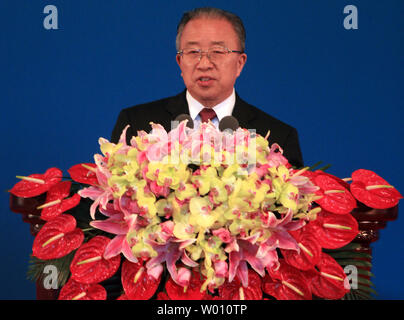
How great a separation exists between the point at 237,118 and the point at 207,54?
10.5 inches

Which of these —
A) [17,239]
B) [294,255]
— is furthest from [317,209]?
[17,239]

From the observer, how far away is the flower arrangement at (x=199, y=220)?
0.74m

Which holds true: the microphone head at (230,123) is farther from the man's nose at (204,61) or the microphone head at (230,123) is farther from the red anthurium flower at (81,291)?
the man's nose at (204,61)

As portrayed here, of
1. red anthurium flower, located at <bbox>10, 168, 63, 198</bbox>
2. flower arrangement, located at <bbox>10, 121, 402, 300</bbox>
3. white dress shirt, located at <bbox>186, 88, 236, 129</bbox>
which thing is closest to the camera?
flower arrangement, located at <bbox>10, 121, 402, 300</bbox>

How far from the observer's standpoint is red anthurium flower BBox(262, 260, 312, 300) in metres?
0.83

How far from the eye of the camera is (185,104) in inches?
63.8

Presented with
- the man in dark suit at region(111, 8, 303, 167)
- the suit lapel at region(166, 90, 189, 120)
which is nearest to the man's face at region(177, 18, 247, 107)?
the man in dark suit at region(111, 8, 303, 167)

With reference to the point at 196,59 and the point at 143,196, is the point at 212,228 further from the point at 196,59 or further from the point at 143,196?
the point at 196,59

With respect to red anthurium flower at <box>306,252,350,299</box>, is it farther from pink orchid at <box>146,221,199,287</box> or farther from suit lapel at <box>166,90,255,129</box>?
suit lapel at <box>166,90,255,129</box>

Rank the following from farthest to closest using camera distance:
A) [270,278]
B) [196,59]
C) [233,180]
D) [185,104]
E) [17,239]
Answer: [17,239]
[185,104]
[196,59]
[270,278]
[233,180]

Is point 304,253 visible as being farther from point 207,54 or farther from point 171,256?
A: point 207,54

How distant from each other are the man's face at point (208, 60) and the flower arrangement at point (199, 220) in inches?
24.3

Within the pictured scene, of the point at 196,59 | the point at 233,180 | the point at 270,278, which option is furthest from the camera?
the point at 196,59
